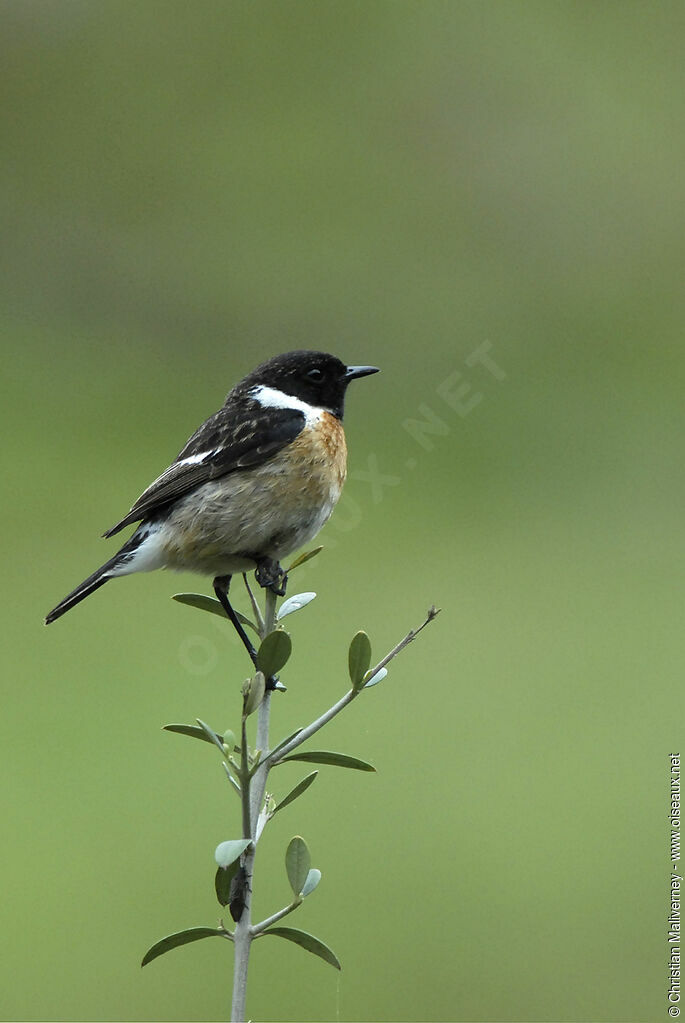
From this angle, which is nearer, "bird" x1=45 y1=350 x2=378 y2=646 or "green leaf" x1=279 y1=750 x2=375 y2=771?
"green leaf" x1=279 y1=750 x2=375 y2=771

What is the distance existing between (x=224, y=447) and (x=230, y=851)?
1.69 m

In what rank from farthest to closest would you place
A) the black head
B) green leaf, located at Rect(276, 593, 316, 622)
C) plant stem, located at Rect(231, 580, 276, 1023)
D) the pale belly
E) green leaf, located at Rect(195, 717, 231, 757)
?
1. the black head
2. the pale belly
3. green leaf, located at Rect(276, 593, 316, 622)
4. green leaf, located at Rect(195, 717, 231, 757)
5. plant stem, located at Rect(231, 580, 276, 1023)

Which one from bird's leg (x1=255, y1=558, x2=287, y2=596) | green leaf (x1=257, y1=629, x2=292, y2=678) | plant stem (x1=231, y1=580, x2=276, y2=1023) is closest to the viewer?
plant stem (x1=231, y1=580, x2=276, y2=1023)

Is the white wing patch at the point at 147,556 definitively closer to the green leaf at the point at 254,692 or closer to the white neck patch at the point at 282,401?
the white neck patch at the point at 282,401

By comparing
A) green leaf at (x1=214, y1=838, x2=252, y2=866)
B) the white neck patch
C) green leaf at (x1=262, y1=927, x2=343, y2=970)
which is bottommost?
green leaf at (x1=262, y1=927, x2=343, y2=970)

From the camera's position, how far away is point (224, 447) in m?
2.73

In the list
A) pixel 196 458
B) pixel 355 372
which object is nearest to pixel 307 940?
pixel 196 458

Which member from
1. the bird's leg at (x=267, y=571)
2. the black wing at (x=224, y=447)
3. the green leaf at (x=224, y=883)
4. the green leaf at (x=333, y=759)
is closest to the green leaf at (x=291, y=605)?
the green leaf at (x=333, y=759)

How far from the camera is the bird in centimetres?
254

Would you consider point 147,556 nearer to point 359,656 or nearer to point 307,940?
point 359,656

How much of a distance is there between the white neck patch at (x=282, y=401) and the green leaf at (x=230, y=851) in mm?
1770

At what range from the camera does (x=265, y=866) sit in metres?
7.14

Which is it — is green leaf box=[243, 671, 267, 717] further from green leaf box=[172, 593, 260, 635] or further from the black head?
the black head

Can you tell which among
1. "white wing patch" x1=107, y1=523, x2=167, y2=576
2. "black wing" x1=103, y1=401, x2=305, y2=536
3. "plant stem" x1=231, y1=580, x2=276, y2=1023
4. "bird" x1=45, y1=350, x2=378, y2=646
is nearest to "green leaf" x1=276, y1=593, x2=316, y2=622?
"plant stem" x1=231, y1=580, x2=276, y2=1023
